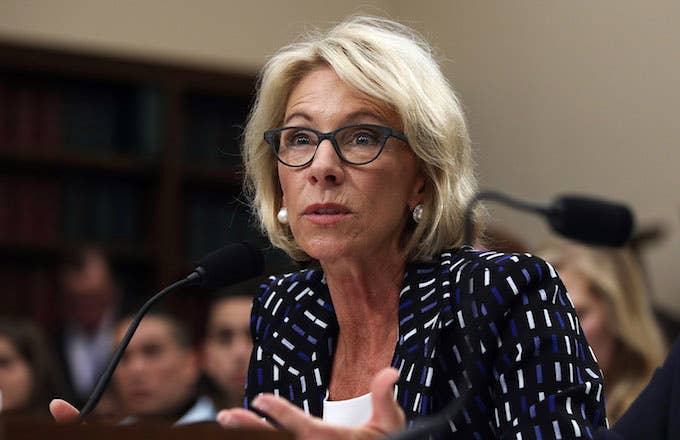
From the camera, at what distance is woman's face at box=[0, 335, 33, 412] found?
366 cm

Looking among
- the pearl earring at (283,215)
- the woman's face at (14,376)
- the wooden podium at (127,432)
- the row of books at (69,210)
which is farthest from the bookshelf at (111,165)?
the wooden podium at (127,432)

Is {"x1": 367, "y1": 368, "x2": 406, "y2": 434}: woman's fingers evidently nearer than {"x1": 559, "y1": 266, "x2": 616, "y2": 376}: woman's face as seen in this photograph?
Yes

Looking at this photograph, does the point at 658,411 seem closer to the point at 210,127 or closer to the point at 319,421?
the point at 319,421

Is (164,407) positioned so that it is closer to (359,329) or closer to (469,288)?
(359,329)

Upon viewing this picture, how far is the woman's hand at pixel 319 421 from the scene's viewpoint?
129 centimetres

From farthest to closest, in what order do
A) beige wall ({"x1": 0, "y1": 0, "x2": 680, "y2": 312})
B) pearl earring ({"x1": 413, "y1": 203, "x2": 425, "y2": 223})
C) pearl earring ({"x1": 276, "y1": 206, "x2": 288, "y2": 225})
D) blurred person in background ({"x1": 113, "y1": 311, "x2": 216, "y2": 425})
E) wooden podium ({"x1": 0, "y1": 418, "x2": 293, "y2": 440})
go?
beige wall ({"x1": 0, "y1": 0, "x2": 680, "y2": 312}) → blurred person in background ({"x1": 113, "y1": 311, "x2": 216, "y2": 425}) → pearl earring ({"x1": 276, "y1": 206, "x2": 288, "y2": 225}) → pearl earring ({"x1": 413, "y1": 203, "x2": 425, "y2": 223}) → wooden podium ({"x1": 0, "y1": 418, "x2": 293, "y2": 440})

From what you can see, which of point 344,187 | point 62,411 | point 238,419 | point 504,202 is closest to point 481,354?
point 504,202

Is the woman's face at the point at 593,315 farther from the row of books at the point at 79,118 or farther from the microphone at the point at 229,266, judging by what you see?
the row of books at the point at 79,118

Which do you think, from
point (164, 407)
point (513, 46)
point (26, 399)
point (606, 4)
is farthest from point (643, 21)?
point (26, 399)

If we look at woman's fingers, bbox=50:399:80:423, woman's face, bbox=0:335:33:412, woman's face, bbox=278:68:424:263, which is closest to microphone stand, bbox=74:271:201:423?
woman's fingers, bbox=50:399:80:423

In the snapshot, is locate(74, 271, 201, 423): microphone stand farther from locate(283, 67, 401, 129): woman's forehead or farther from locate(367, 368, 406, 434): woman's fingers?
locate(367, 368, 406, 434): woman's fingers

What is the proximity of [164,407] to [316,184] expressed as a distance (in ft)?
6.31

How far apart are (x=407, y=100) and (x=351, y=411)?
48 centimetres

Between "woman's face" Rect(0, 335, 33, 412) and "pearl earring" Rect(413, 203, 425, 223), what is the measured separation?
211cm
